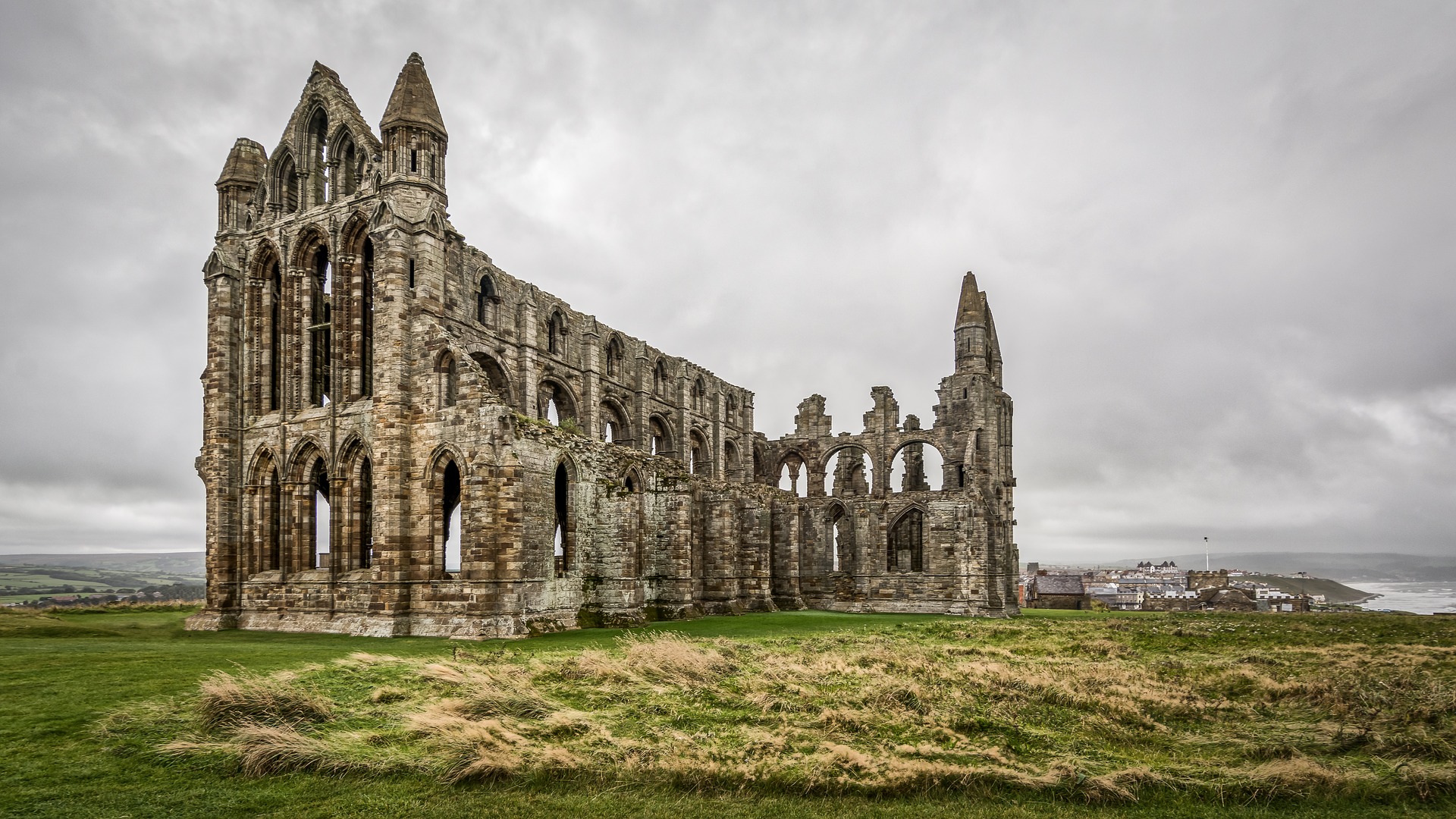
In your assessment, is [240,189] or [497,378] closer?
[240,189]

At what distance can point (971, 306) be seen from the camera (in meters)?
42.9

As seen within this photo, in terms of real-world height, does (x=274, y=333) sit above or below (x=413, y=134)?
below

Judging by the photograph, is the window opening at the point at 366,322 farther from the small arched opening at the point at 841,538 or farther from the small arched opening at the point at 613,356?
the small arched opening at the point at 841,538

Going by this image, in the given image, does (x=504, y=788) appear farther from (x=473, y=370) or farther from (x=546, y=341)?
(x=546, y=341)

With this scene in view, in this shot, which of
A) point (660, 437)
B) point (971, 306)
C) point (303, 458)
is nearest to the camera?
point (303, 458)

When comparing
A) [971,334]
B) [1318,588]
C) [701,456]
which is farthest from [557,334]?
[1318,588]

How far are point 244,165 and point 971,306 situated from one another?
3182cm

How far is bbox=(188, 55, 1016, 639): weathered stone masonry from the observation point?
71.7 ft

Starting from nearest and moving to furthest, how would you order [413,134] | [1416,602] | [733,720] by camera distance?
[733,720]
[413,134]
[1416,602]

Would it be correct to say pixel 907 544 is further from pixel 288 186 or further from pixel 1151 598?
pixel 288 186

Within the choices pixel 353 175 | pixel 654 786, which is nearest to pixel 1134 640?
pixel 654 786

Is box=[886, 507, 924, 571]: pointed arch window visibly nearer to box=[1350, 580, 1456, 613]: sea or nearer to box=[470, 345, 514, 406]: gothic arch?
box=[470, 345, 514, 406]: gothic arch

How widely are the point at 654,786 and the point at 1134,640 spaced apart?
677 inches

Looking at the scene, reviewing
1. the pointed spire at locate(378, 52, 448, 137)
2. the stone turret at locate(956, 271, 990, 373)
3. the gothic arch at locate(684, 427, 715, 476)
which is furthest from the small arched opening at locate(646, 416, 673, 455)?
the pointed spire at locate(378, 52, 448, 137)
